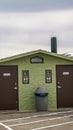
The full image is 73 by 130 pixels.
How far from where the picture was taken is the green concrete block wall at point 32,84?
23594mm

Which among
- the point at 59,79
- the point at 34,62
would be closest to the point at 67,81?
the point at 59,79

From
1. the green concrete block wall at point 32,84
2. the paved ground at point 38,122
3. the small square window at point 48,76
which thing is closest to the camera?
the paved ground at point 38,122

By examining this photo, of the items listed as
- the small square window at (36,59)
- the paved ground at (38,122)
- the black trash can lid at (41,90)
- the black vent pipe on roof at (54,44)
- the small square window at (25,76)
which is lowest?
the paved ground at (38,122)

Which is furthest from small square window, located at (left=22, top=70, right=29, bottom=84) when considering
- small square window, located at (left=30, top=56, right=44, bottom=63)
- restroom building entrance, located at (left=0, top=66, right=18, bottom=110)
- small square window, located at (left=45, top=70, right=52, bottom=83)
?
small square window, located at (left=45, top=70, right=52, bottom=83)

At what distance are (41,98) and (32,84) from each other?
1033 mm

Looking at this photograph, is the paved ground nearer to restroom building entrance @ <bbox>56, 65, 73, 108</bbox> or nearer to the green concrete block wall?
the green concrete block wall

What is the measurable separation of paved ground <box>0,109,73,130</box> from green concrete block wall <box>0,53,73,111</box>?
3232 millimetres

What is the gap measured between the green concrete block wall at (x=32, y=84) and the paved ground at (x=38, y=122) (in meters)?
3.23

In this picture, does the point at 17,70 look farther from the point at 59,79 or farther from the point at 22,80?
the point at 59,79

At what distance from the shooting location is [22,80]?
2362 cm

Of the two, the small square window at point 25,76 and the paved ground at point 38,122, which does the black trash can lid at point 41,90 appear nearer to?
the small square window at point 25,76

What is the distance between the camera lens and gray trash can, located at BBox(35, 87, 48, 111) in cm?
2305

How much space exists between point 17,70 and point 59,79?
241cm

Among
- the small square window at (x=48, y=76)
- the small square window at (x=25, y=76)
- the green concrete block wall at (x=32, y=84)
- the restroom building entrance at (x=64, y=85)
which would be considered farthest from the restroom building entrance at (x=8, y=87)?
the restroom building entrance at (x=64, y=85)
